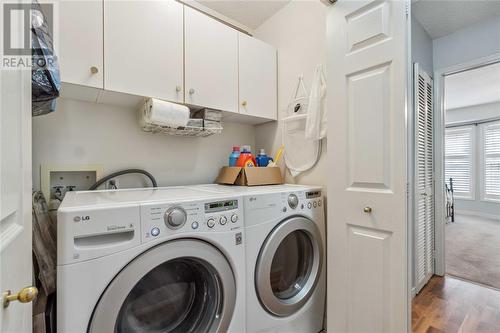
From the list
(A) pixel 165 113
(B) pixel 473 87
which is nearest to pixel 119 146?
(A) pixel 165 113

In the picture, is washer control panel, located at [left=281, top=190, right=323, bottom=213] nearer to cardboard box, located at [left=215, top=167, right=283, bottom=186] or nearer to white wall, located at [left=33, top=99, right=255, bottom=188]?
cardboard box, located at [left=215, top=167, right=283, bottom=186]

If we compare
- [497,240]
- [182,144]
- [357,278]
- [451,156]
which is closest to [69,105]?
[182,144]

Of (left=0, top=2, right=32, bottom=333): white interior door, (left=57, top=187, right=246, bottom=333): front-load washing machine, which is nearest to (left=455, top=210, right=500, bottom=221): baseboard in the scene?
(left=57, top=187, right=246, bottom=333): front-load washing machine

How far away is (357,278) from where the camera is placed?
125 centimetres

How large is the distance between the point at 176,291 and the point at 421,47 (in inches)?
115

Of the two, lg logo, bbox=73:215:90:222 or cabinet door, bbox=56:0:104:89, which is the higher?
cabinet door, bbox=56:0:104:89

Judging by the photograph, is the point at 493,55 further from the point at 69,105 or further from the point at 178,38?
the point at 69,105

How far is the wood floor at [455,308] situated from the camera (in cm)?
165

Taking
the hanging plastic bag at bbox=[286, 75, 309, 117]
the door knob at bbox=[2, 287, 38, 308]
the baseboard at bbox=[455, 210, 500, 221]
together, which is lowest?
the baseboard at bbox=[455, 210, 500, 221]

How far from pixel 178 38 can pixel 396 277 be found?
1749 mm

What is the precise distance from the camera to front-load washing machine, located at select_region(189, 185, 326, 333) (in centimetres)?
115

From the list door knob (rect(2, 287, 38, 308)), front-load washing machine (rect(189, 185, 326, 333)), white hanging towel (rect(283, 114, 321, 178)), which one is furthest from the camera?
white hanging towel (rect(283, 114, 321, 178))

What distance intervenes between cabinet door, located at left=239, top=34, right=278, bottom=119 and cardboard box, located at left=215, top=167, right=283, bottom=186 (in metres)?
0.45

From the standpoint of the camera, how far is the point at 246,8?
188 cm
